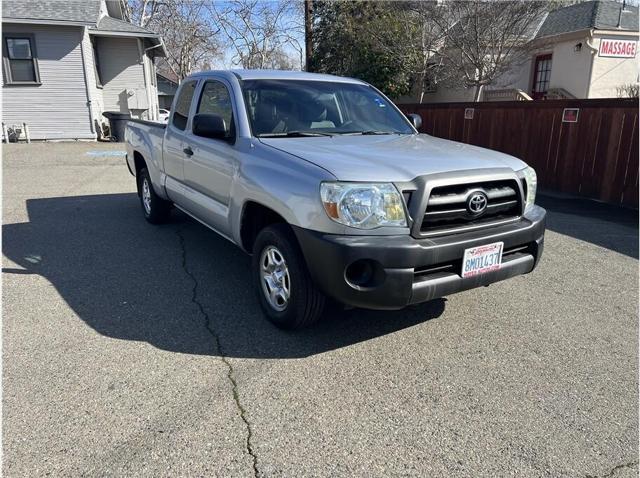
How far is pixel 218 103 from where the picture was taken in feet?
14.6

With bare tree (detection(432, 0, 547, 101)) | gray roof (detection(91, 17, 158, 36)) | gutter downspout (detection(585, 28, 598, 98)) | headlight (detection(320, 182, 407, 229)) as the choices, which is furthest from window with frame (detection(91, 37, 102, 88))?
headlight (detection(320, 182, 407, 229))

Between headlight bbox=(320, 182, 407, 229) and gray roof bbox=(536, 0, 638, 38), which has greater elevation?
gray roof bbox=(536, 0, 638, 38)

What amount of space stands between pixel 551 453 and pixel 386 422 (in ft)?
2.70

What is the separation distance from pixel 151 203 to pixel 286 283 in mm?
3573

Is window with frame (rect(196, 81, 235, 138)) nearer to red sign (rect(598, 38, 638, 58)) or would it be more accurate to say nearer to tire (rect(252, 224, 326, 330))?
tire (rect(252, 224, 326, 330))

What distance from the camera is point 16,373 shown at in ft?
9.87

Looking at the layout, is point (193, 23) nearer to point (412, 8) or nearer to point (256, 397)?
point (412, 8)

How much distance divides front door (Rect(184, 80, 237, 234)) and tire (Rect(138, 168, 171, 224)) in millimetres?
1475

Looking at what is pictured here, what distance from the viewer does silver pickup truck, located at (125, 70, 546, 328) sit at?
2900mm

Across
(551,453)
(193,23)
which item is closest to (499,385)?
(551,453)

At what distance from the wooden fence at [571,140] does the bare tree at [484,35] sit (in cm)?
530

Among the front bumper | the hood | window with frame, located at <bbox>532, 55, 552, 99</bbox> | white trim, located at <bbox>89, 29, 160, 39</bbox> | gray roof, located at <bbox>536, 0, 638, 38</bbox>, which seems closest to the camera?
the front bumper

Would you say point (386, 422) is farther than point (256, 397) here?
No

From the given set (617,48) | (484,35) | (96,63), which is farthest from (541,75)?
(96,63)
